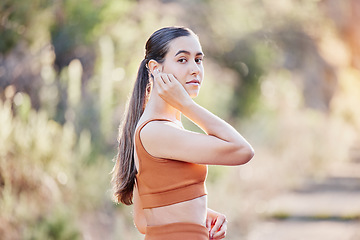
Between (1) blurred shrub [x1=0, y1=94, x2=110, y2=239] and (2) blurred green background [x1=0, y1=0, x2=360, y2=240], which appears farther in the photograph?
(2) blurred green background [x1=0, y1=0, x2=360, y2=240]

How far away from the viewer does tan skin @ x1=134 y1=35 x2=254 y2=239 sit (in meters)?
2.21

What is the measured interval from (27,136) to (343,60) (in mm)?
22604

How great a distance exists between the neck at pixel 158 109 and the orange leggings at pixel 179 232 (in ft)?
1.30

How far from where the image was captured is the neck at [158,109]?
240cm

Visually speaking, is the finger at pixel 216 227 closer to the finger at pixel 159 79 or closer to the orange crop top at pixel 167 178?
the orange crop top at pixel 167 178

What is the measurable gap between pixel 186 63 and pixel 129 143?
39cm

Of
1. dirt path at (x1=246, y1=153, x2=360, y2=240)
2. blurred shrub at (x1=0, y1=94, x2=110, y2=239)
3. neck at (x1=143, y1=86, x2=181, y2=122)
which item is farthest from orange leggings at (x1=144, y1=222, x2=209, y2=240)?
dirt path at (x1=246, y1=153, x2=360, y2=240)

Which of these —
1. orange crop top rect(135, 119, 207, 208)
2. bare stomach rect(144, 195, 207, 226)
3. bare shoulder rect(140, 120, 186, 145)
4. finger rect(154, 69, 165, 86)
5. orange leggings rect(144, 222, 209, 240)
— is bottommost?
orange leggings rect(144, 222, 209, 240)

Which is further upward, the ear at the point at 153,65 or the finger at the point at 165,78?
the ear at the point at 153,65

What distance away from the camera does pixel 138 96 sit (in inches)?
101

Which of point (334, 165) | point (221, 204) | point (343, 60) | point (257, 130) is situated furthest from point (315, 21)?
point (221, 204)

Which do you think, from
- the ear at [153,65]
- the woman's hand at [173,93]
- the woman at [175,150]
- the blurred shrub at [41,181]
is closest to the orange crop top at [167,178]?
the woman at [175,150]

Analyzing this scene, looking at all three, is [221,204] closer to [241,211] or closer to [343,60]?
[241,211]

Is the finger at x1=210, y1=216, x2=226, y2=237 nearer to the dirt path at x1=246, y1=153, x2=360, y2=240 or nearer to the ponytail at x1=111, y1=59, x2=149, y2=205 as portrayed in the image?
the ponytail at x1=111, y1=59, x2=149, y2=205
